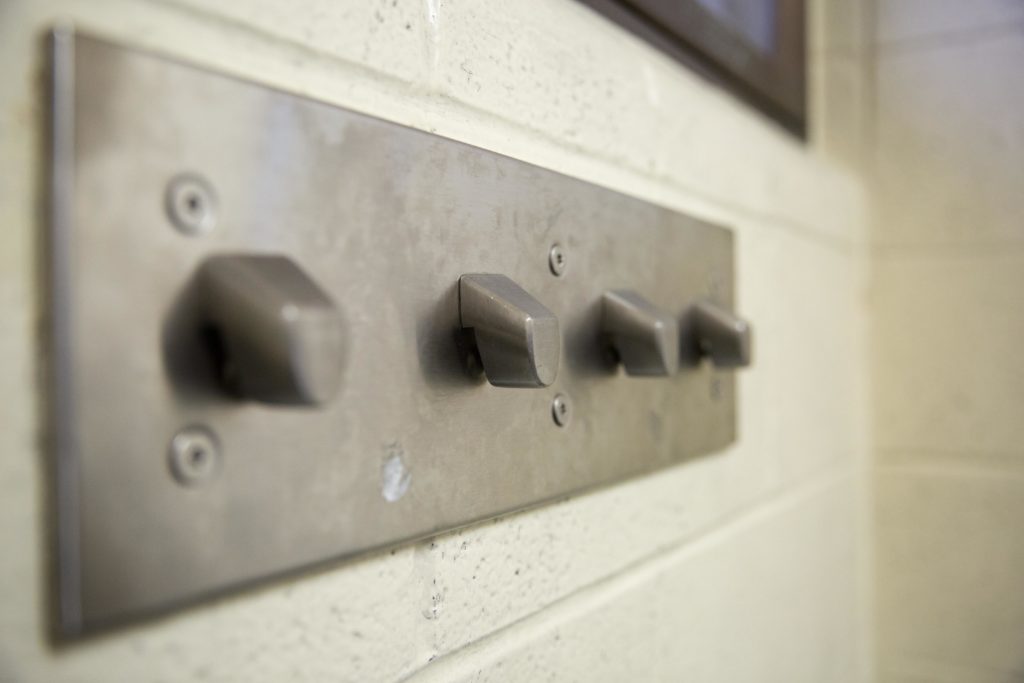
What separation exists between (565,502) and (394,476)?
0.11 metres

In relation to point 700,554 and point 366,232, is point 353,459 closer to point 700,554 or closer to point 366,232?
point 366,232

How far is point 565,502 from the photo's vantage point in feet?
1.05

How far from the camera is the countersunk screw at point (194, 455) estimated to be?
177 millimetres

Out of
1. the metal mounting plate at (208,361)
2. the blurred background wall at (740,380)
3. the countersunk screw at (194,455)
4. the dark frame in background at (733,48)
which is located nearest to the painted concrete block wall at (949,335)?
the blurred background wall at (740,380)

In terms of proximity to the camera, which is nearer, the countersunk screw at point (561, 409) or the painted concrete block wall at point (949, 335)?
the countersunk screw at point (561, 409)

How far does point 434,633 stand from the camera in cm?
26

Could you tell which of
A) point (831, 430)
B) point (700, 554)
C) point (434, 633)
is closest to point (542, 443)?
point (434, 633)

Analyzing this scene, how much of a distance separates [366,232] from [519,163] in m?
0.08

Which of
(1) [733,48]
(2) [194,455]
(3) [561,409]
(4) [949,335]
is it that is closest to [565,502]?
(3) [561,409]

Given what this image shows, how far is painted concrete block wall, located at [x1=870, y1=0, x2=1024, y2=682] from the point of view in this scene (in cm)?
69

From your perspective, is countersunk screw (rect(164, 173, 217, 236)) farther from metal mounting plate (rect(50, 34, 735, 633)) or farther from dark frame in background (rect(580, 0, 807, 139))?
dark frame in background (rect(580, 0, 807, 139))

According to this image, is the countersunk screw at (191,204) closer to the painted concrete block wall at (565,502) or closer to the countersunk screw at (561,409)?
the painted concrete block wall at (565,502)

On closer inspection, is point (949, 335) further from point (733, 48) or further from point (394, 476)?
point (394, 476)

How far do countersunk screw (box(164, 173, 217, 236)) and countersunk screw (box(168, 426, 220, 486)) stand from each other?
0.14 feet
